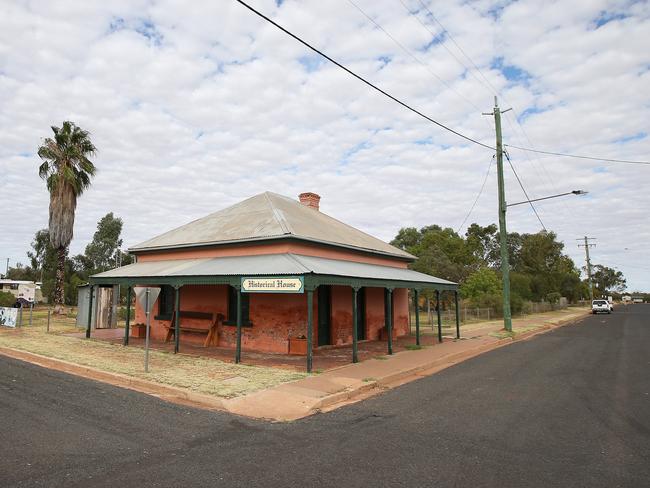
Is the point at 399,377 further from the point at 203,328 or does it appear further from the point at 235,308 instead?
the point at 203,328

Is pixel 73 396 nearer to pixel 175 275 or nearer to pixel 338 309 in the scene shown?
pixel 175 275

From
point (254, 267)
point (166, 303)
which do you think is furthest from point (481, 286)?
point (254, 267)

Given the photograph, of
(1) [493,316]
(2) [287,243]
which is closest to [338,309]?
(2) [287,243]

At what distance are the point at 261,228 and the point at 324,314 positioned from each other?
12.7ft

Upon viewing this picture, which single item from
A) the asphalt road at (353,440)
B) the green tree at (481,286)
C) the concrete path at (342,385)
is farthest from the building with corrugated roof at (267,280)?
the green tree at (481,286)

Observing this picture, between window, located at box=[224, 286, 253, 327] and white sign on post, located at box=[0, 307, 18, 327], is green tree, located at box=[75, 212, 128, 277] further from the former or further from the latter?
window, located at box=[224, 286, 253, 327]

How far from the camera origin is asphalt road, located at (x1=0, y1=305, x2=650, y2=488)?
4.66 m

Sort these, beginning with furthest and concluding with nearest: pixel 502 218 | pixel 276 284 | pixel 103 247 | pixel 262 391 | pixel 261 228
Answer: pixel 103 247 < pixel 502 218 < pixel 261 228 < pixel 276 284 < pixel 262 391

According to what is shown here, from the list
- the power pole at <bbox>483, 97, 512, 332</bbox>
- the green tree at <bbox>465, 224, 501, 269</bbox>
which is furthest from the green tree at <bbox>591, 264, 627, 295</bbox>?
the power pole at <bbox>483, 97, 512, 332</bbox>

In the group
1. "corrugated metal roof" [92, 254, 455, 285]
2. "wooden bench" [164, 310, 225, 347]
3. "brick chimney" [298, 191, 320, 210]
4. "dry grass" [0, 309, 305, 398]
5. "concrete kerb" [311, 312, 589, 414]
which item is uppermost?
"brick chimney" [298, 191, 320, 210]

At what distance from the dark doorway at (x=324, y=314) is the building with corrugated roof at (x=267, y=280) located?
0.12ft

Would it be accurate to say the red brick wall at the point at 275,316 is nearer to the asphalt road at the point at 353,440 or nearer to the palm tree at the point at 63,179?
the asphalt road at the point at 353,440

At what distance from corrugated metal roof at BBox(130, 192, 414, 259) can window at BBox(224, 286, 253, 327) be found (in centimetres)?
195

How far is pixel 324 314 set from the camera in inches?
608
